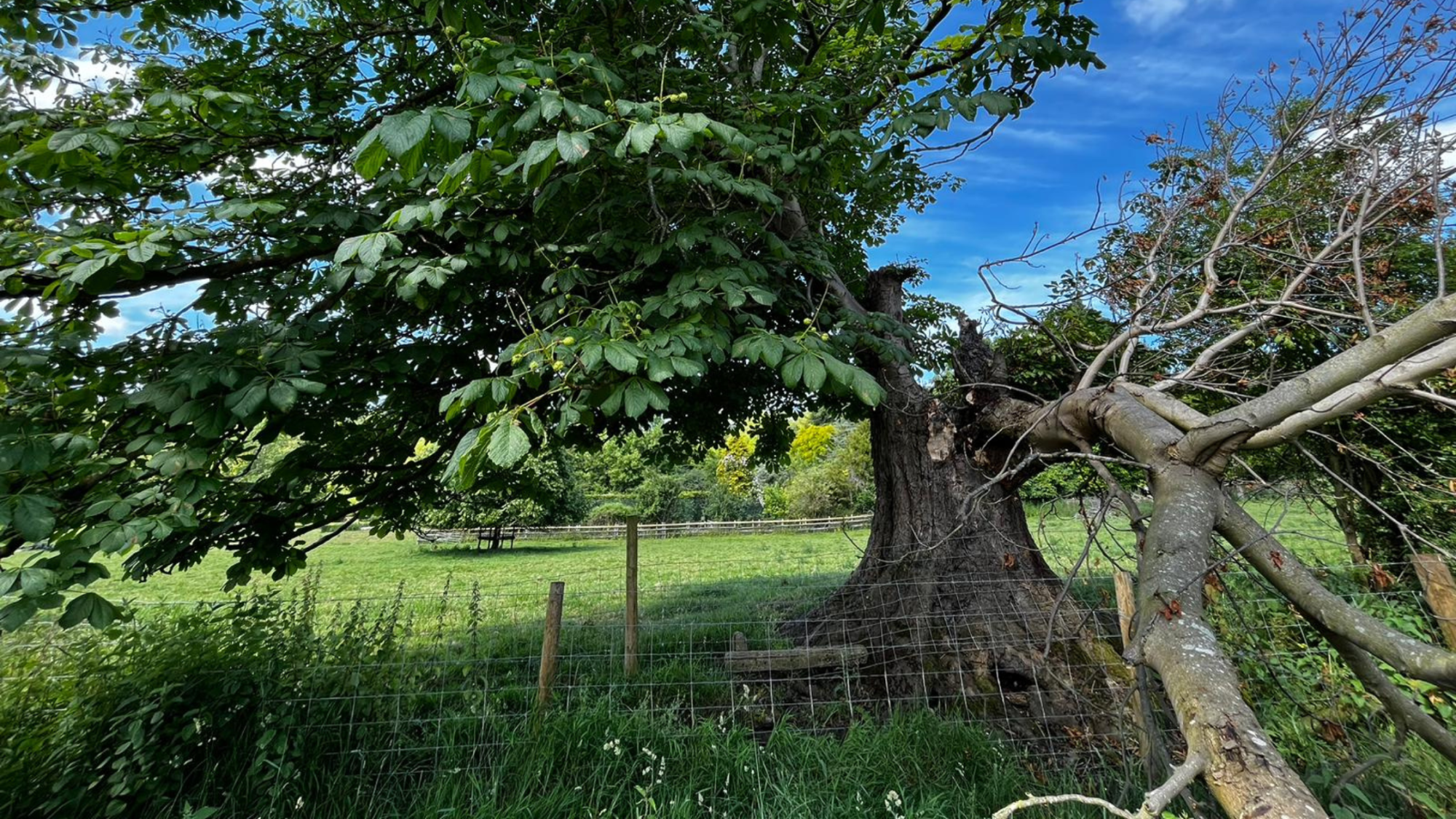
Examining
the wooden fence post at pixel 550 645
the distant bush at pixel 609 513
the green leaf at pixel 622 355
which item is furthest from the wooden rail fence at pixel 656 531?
the green leaf at pixel 622 355

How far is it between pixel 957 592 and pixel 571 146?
3.96m

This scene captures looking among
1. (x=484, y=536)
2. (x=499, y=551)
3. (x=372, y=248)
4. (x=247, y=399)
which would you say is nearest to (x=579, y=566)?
(x=499, y=551)

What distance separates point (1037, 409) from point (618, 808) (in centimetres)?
333

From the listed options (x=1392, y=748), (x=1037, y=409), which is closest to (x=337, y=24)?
(x=1037, y=409)

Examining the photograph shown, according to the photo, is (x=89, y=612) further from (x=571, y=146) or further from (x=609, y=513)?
(x=609, y=513)

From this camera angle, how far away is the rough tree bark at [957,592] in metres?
3.75

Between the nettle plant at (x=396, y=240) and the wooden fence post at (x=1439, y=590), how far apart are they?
9.72 feet

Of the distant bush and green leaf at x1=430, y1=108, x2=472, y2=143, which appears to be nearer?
green leaf at x1=430, y1=108, x2=472, y2=143

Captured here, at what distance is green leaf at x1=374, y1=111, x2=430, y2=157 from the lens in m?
1.36

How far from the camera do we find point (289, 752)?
3.03 meters

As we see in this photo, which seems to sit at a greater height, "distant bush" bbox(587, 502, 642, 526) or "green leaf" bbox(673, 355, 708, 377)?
"green leaf" bbox(673, 355, 708, 377)

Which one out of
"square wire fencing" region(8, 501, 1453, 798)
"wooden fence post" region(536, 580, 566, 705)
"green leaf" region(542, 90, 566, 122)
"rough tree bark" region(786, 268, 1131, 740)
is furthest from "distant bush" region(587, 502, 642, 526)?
"green leaf" region(542, 90, 566, 122)

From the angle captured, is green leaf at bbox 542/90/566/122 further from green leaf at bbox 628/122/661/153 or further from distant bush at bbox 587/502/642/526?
distant bush at bbox 587/502/642/526

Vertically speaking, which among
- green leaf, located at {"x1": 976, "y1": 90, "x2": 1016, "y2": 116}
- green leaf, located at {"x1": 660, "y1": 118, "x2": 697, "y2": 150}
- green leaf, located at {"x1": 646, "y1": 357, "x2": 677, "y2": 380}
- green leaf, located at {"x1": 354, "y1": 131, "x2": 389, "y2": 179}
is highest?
green leaf, located at {"x1": 976, "y1": 90, "x2": 1016, "y2": 116}
